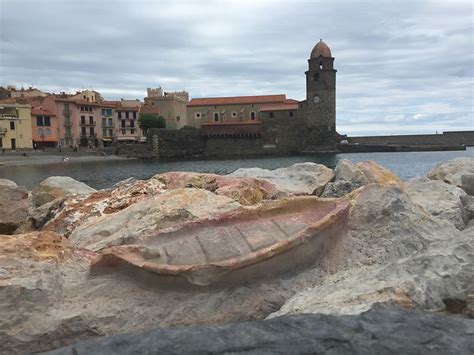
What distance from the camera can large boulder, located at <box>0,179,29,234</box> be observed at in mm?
7359

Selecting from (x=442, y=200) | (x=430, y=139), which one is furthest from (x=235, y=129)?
(x=442, y=200)

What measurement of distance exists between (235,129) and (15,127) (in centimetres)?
3284

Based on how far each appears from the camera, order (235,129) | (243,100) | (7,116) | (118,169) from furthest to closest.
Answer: (243,100)
(235,129)
(7,116)
(118,169)

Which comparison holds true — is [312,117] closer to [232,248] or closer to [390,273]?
[232,248]

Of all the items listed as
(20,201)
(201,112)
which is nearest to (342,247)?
(20,201)

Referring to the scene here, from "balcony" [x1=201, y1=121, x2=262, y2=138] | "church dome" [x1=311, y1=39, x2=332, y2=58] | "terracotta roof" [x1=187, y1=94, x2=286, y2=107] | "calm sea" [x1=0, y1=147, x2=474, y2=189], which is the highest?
"church dome" [x1=311, y1=39, x2=332, y2=58]

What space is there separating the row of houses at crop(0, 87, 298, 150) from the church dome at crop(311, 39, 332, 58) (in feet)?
28.8

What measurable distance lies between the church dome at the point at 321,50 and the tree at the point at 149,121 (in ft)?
86.2

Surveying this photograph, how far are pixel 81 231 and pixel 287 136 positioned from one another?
70418mm

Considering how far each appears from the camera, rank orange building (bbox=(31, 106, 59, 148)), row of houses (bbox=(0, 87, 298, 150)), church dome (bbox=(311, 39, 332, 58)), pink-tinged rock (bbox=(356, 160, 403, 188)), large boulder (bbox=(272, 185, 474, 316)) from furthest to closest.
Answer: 1. church dome (bbox=(311, 39, 332, 58))
2. orange building (bbox=(31, 106, 59, 148))
3. row of houses (bbox=(0, 87, 298, 150))
4. pink-tinged rock (bbox=(356, 160, 403, 188))
5. large boulder (bbox=(272, 185, 474, 316))

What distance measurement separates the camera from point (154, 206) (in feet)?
18.3

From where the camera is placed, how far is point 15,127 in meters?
59.6

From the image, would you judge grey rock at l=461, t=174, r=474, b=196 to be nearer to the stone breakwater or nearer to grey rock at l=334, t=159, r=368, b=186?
grey rock at l=334, t=159, r=368, b=186

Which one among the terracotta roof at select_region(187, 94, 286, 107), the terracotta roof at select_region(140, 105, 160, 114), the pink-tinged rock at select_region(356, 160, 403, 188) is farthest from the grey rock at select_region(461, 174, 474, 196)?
the terracotta roof at select_region(140, 105, 160, 114)
